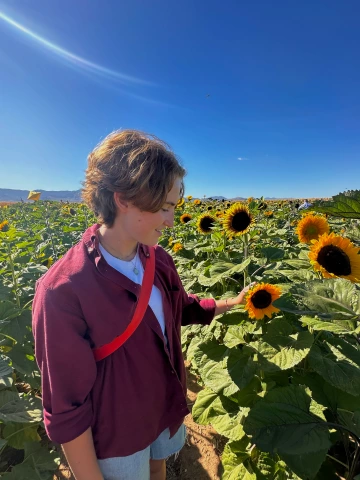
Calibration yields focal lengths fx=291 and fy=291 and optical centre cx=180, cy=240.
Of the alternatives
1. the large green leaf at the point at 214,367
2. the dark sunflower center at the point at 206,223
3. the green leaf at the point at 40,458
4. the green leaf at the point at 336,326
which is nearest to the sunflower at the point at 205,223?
the dark sunflower center at the point at 206,223

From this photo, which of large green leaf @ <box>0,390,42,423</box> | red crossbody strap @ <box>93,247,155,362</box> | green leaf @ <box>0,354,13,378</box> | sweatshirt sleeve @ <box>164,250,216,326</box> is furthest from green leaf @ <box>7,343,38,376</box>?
sweatshirt sleeve @ <box>164,250,216,326</box>

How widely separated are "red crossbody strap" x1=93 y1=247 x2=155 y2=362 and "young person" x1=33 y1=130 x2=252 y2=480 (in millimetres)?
27

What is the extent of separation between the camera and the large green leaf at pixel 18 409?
62.7 inches

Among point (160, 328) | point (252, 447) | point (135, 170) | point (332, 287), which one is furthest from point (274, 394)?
point (135, 170)

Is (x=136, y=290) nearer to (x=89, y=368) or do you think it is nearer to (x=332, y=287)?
(x=89, y=368)

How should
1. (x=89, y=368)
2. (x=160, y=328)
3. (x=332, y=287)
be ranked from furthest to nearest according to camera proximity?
(x=160, y=328) → (x=89, y=368) → (x=332, y=287)

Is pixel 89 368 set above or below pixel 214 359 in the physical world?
above

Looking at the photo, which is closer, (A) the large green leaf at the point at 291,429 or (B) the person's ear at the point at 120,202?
(A) the large green leaf at the point at 291,429

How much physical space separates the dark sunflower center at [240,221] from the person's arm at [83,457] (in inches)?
84.5

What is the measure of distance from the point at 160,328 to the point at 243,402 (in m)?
0.97

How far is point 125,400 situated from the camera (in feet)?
4.81

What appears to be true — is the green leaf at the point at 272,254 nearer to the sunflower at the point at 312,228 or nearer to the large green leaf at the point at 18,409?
the sunflower at the point at 312,228

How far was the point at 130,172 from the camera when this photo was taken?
1.38 m

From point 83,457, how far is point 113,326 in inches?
24.3
